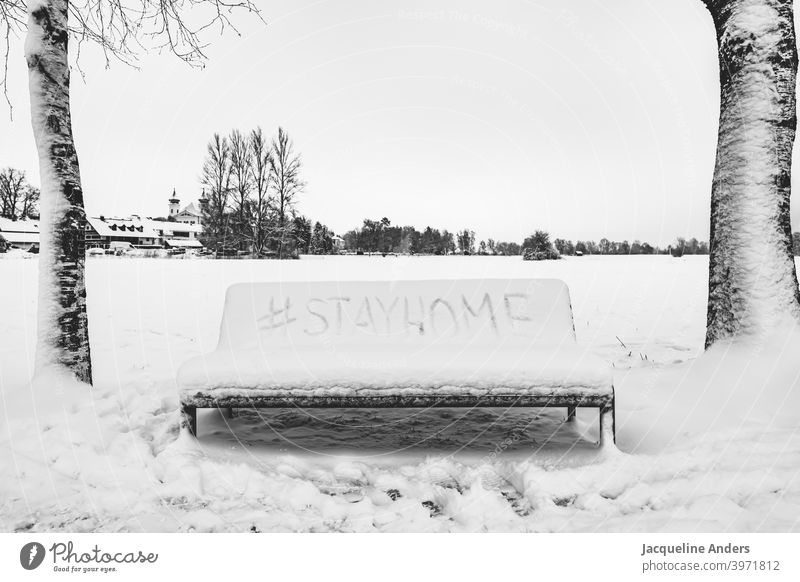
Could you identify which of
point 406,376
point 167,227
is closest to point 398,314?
point 406,376

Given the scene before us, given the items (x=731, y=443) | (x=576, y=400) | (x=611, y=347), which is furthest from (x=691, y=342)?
(x=576, y=400)

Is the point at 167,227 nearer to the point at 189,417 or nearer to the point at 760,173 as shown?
the point at 189,417

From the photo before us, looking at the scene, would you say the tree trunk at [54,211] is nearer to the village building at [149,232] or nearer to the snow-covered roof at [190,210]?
the village building at [149,232]

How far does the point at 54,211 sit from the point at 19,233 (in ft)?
109

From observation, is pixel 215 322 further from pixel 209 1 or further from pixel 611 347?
pixel 611 347

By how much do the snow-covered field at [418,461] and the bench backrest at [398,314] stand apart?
662 millimetres

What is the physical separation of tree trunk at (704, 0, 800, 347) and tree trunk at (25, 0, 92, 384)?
16.7 feet

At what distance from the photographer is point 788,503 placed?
2389 mm

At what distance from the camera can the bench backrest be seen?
355 cm

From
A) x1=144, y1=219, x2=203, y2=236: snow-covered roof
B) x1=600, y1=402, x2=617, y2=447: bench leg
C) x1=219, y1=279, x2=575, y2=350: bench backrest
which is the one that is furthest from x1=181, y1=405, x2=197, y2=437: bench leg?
A: x1=144, y1=219, x2=203, y2=236: snow-covered roof

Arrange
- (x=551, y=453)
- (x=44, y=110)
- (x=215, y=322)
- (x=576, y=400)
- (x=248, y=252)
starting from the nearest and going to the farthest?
(x=576, y=400) → (x=551, y=453) → (x=44, y=110) → (x=215, y=322) → (x=248, y=252)

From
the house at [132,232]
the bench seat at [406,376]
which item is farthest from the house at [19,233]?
the house at [132,232]

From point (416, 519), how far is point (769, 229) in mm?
3591

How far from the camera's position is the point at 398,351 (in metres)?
3.16
